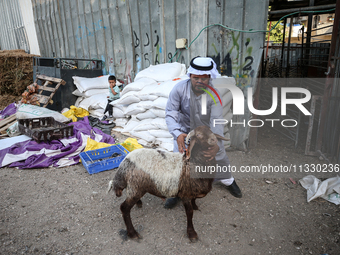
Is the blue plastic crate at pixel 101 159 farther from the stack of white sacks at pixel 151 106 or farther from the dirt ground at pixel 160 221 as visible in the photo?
the stack of white sacks at pixel 151 106

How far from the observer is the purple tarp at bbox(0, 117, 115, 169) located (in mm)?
4227

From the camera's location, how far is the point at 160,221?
9.39 ft

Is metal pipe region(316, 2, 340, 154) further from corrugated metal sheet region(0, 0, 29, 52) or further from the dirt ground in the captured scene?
corrugated metal sheet region(0, 0, 29, 52)

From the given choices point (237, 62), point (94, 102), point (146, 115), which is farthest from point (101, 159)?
point (237, 62)

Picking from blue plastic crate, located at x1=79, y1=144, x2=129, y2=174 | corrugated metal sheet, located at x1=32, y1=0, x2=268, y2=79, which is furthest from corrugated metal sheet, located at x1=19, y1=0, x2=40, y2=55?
blue plastic crate, located at x1=79, y1=144, x2=129, y2=174

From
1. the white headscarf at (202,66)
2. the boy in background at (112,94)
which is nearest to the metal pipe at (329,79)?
the white headscarf at (202,66)

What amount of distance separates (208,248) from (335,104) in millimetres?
3304

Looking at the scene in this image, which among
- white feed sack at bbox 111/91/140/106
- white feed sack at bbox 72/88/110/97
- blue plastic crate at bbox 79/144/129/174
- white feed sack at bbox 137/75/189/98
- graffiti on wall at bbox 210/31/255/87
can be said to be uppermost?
graffiti on wall at bbox 210/31/255/87

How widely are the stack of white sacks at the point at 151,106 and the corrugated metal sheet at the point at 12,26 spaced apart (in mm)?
9654

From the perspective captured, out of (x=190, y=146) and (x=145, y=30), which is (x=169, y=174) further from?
(x=145, y=30)

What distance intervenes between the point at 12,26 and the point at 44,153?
39.7 feet

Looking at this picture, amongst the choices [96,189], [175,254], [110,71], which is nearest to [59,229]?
[96,189]

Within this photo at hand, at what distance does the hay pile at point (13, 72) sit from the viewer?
8.62m

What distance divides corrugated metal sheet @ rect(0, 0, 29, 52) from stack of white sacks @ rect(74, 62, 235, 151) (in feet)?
31.7
